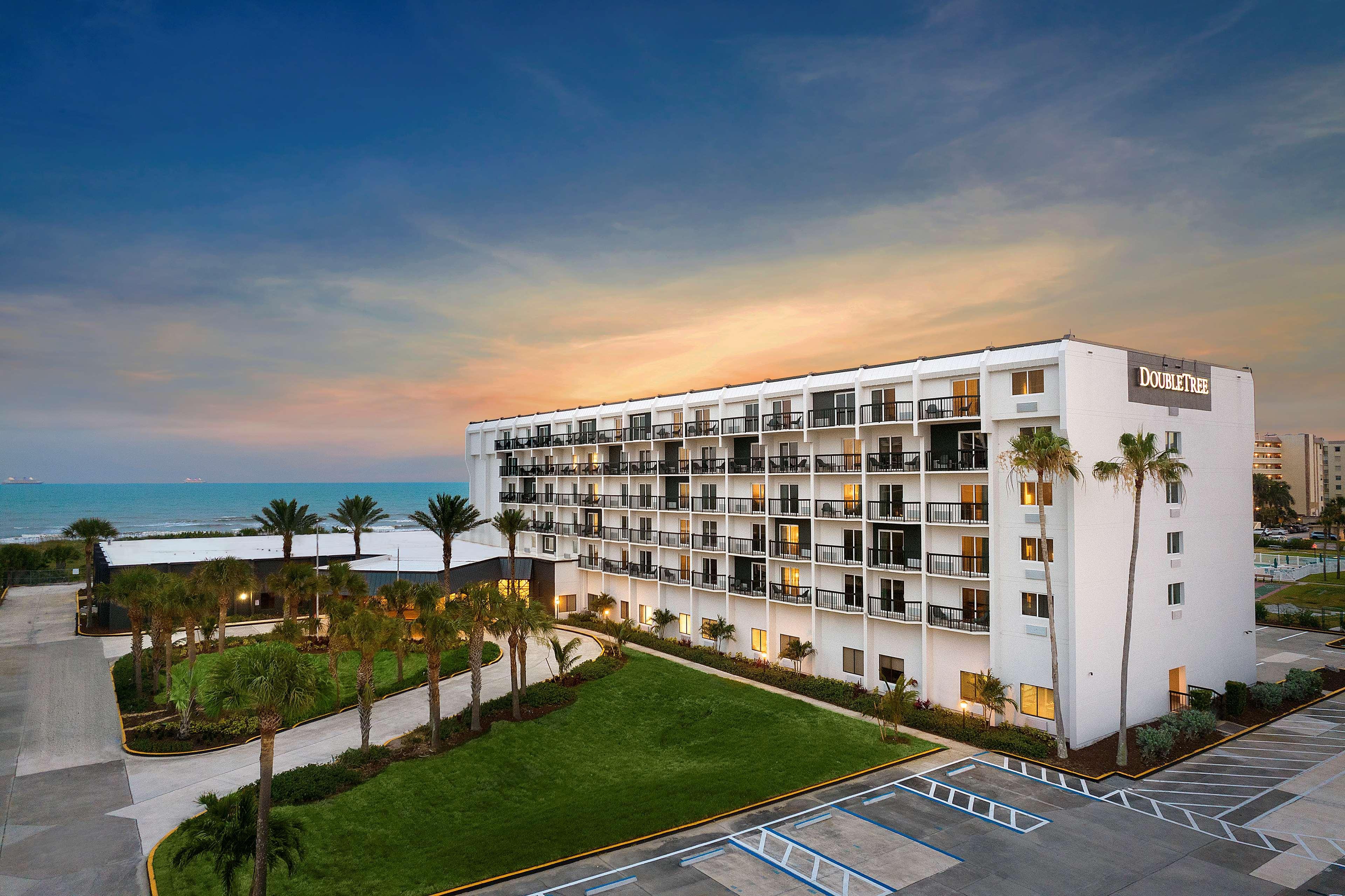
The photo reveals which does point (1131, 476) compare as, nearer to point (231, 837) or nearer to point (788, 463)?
point (788, 463)

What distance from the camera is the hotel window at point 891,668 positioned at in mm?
37625

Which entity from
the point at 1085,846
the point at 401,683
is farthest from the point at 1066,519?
the point at 401,683

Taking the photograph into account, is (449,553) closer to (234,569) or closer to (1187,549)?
(234,569)

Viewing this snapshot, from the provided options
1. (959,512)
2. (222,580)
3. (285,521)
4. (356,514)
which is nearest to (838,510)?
(959,512)

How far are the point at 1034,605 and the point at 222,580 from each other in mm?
43250

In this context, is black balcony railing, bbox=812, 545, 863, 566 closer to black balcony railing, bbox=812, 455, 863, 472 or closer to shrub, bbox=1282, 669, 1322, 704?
black balcony railing, bbox=812, 455, 863, 472

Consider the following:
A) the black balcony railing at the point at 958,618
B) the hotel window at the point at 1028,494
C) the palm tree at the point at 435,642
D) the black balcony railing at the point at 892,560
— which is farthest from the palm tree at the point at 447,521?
the hotel window at the point at 1028,494

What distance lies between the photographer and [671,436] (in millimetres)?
51781

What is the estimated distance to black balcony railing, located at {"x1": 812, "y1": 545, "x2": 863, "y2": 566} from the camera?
133 ft

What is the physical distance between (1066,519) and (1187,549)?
10.0 metres

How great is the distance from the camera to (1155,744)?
29.7m

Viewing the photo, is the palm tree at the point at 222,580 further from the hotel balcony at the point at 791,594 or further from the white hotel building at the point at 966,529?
the hotel balcony at the point at 791,594

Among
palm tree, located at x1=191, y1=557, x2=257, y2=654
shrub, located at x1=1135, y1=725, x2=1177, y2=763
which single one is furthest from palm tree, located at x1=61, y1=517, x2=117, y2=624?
shrub, located at x1=1135, y1=725, x2=1177, y2=763

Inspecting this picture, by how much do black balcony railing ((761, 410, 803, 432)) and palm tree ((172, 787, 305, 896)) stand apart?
1241 inches
